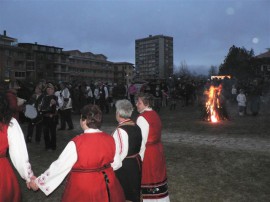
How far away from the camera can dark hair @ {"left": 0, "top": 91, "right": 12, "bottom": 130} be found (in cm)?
367

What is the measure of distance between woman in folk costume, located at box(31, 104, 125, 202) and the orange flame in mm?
14190

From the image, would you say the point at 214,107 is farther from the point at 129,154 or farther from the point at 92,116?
the point at 92,116

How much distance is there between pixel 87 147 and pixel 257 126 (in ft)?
42.5

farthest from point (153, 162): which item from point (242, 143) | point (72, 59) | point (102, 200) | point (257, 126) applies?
point (72, 59)

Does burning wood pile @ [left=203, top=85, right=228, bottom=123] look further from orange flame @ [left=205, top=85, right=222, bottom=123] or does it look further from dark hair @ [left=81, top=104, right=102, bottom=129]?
dark hair @ [left=81, top=104, right=102, bottom=129]

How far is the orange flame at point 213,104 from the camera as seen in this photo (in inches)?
683

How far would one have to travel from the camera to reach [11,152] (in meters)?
3.75

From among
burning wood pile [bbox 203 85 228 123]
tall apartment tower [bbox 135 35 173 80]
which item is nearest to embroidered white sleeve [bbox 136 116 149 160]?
burning wood pile [bbox 203 85 228 123]

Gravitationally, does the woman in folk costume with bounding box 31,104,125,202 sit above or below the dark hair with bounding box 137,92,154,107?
below

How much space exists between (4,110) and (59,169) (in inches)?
35.3

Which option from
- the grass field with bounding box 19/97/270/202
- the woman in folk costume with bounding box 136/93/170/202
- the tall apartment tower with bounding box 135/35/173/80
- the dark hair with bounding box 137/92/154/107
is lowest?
the grass field with bounding box 19/97/270/202

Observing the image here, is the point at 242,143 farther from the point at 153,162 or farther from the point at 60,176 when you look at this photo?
the point at 60,176

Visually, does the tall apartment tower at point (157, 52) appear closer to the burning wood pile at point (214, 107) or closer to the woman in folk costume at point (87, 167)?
the burning wood pile at point (214, 107)

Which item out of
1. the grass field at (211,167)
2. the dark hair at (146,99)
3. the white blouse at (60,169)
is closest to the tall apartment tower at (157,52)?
Result: the grass field at (211,167)
